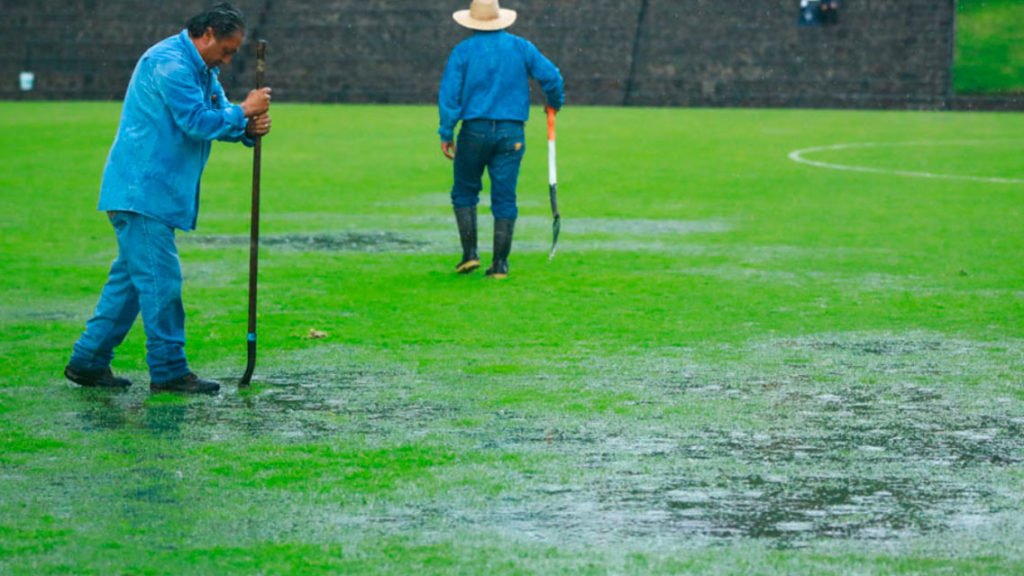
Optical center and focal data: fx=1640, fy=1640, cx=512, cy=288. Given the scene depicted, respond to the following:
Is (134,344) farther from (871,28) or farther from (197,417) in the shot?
(871,28)

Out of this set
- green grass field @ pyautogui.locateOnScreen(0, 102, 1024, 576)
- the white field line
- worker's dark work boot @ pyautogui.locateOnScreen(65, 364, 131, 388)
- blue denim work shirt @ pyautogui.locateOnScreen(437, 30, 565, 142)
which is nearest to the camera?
green grass field @ pyautogui.locateOnScreen(0, 102, 1024, 576)

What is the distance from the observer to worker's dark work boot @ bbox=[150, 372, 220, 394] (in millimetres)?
7340

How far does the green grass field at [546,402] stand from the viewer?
508 cm

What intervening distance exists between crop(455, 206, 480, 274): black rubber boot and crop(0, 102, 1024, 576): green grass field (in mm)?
218

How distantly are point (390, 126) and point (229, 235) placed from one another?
52.9 feet

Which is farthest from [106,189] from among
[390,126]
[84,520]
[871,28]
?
[871,28]

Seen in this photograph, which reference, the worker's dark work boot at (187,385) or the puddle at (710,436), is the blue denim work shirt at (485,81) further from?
the worker's dark work boot at (187,385)

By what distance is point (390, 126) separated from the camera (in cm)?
2978

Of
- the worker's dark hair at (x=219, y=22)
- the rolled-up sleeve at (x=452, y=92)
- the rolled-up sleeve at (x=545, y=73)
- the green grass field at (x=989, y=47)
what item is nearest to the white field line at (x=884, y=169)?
the rolled-up sleeve at (x=545, y=73)

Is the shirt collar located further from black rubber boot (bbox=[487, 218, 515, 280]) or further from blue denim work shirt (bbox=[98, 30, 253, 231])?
black rubber boot (bbox=[487, 218, 515, 280])

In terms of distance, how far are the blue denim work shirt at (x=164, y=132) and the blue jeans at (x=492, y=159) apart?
A: 4.04 m

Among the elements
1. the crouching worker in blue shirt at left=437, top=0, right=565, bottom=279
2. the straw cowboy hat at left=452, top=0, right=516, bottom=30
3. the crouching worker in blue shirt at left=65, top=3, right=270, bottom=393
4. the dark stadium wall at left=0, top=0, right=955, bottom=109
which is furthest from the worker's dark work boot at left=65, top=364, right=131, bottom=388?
the dark stadium wall at left=0, top=0, right=955, bottom=109

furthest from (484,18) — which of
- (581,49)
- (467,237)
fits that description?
(581,49)

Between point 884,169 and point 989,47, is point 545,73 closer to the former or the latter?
point 884,169
